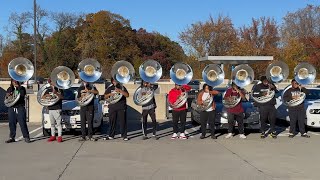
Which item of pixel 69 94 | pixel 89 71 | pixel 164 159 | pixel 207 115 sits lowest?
pixel 164 159

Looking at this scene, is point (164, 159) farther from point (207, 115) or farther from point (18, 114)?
point (18, 114)

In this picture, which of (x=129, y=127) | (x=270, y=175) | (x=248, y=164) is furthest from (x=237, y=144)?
(x=129, y=127)

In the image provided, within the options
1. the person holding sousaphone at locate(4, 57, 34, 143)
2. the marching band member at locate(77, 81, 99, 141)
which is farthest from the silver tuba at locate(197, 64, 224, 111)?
the person holding sousaphone at locate(4, 57, 34, 143)

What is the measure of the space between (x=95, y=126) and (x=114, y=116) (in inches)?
40.7

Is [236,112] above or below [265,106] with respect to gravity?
below

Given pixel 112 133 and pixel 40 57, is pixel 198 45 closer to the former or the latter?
pixel 40 57

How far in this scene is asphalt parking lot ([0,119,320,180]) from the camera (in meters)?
8.09

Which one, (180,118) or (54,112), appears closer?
(54,112)

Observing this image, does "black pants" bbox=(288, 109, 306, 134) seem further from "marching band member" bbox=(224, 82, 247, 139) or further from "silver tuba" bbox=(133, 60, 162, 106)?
"silver tuba" bbox=(133, 60, 162, 106)

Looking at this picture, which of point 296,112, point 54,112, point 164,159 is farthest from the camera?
point 296,112

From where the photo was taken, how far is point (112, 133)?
41.2ft

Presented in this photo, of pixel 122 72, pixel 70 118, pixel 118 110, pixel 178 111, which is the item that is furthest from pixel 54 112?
pixel 178 111

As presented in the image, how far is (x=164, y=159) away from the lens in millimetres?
9594

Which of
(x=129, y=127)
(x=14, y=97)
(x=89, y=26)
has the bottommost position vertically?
(x=129, y=127)
